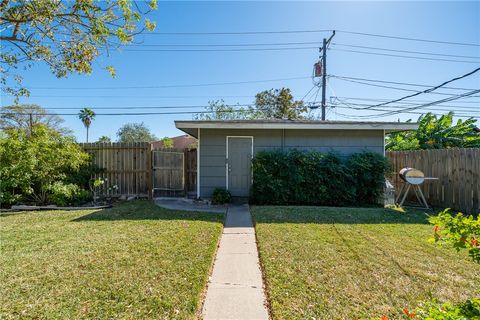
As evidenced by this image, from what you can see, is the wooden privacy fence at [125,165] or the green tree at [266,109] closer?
the wooden privacy fence at [125,165]

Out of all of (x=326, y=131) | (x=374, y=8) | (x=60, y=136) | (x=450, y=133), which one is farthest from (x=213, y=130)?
(x=450, y=133)

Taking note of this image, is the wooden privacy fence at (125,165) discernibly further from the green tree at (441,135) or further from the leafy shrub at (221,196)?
the green tree at (441,135)

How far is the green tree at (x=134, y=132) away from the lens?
1456 inches

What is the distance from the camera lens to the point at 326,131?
28.1 ft

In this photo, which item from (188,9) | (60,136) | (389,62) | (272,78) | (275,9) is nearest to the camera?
(60,136)

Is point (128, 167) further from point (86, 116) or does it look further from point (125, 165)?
point (86, 116)

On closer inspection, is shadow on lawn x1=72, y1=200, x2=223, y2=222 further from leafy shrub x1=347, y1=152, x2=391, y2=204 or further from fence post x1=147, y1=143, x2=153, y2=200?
leafy shrub x1=347, y1=152, x2=391, y2=204

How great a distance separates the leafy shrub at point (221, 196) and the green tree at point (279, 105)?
51.3 ft

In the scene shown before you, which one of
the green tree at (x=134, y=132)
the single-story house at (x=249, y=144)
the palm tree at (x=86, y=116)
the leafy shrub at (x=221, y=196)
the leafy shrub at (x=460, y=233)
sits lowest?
the leafy shrub at (x=221, y=196)

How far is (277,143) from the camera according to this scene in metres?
8.62

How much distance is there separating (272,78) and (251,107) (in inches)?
201

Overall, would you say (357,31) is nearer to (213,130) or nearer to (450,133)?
(450,133)

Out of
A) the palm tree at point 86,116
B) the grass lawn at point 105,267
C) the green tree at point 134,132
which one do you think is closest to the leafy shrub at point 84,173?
the grass lawn at point 105,267

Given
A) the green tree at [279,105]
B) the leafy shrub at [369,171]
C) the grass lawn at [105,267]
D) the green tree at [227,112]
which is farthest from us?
the green tree at [227,112]
